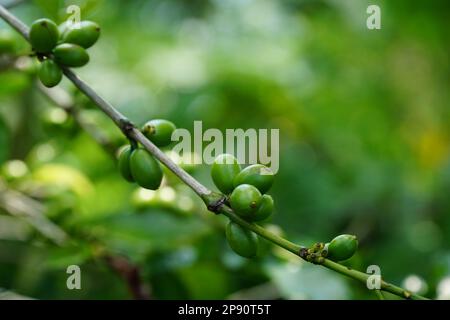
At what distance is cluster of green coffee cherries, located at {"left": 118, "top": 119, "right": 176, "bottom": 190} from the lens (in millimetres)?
1134

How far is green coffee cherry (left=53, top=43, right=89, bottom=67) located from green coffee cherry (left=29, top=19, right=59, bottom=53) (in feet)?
0.07

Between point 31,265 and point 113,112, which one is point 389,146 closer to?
point 31,265

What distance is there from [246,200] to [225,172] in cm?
11

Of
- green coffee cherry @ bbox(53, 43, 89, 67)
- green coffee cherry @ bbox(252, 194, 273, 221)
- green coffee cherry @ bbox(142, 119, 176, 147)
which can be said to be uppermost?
green coffee cherry @ bbox(53, 43, 89, 67)

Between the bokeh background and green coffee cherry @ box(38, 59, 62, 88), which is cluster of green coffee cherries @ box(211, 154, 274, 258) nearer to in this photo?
green coffee cherry @ box(38, 59, 62, 88)

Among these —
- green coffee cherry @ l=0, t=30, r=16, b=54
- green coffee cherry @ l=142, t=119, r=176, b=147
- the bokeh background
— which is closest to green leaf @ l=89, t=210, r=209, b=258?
the bokeh background

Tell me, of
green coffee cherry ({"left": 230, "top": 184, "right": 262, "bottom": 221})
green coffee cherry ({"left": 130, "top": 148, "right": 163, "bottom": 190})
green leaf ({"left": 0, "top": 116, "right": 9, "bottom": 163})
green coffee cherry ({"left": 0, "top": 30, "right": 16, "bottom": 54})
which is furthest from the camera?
green leaf ({"left": 0, "top": 116, "right": 9, "bottom": 163})

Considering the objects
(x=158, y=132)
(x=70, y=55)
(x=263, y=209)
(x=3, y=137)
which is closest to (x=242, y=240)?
(x=263, y=209)

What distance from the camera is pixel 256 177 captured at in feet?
3.58

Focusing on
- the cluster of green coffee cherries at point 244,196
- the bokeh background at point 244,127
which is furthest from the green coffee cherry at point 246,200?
the bokeh background at point 244,127

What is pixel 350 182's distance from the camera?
9.39 ft

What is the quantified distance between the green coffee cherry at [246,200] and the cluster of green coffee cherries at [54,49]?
0.40m

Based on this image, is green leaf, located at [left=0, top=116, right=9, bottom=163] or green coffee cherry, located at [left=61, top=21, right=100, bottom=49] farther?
green leaf, located at [left=0, top=116, right=9, bottom=163]

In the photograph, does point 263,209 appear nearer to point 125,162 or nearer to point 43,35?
point 125,162
